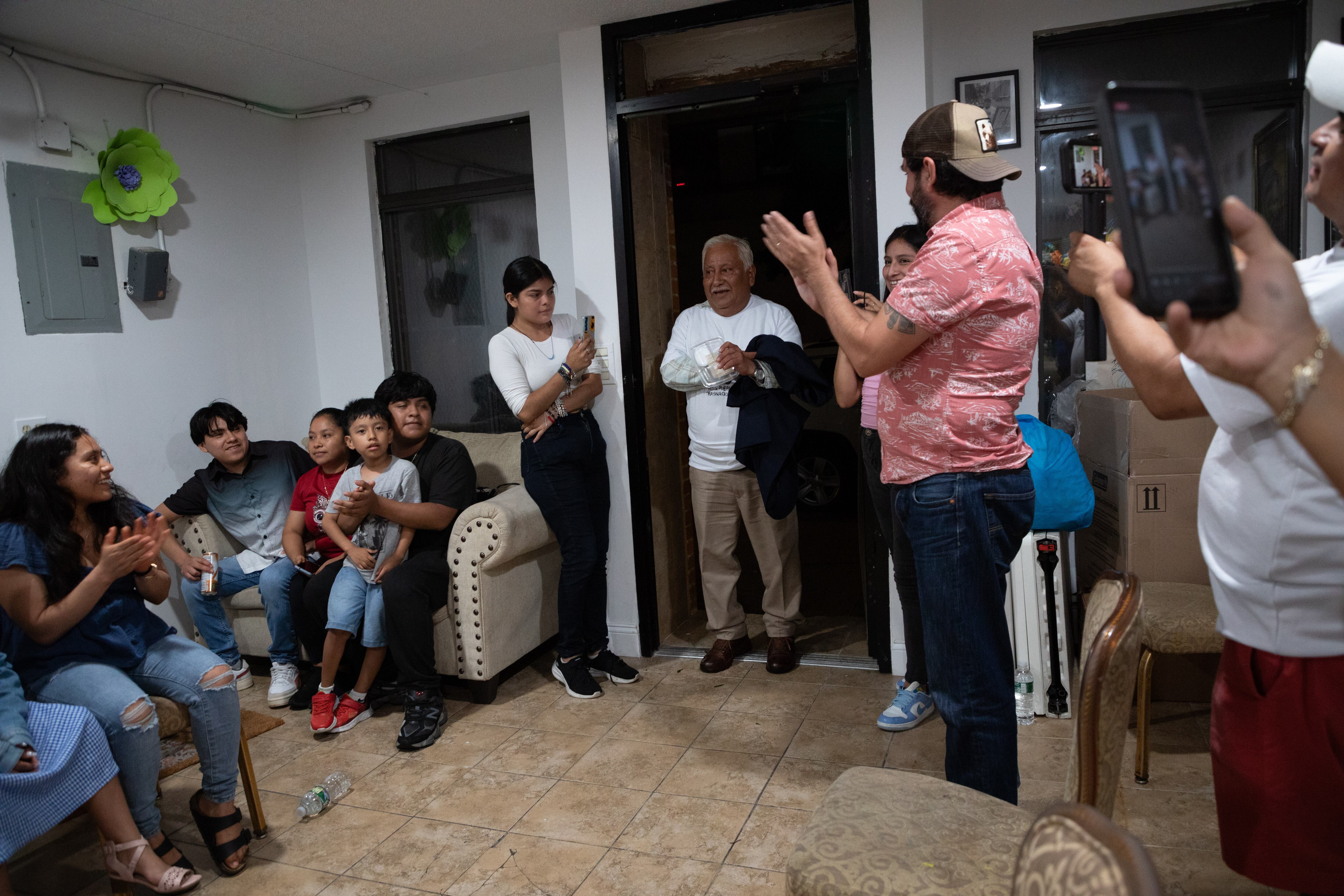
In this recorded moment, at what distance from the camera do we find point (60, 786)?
6.07 ft

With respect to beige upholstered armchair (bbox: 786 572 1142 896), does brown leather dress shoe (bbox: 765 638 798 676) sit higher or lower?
lower

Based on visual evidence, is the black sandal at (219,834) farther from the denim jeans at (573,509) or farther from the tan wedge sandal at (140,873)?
the denim jeans at (573,509)

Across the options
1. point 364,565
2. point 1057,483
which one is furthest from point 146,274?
point 1057,483

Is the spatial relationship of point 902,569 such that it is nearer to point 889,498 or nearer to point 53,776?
point 889,498

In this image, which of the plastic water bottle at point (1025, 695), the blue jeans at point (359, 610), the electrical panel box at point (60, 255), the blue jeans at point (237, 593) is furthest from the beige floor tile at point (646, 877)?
the electrical panel box at point (60, 255)

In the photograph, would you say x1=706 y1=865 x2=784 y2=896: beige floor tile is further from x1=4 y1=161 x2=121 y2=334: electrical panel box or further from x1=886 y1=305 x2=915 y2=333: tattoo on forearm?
x1=4 y1=161 x2=121 y2=334: electrical panel box

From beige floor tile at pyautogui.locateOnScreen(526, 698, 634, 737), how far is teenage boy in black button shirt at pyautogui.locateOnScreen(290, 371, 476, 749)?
1.15ft

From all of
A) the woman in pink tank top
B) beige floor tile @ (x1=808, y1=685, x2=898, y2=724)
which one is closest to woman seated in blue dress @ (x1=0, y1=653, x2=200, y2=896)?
beige floor tile @ (x1=808, y1=685, x2=898, y2=724)

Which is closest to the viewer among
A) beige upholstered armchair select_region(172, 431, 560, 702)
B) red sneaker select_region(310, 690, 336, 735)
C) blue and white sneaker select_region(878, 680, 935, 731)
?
blue and white sneaker select_region(878, 680, 935, 731)

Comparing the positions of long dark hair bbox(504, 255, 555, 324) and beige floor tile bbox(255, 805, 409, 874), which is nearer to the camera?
beige floor tile bbox(255, 805, 409, 874)

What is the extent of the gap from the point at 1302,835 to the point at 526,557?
105 inches

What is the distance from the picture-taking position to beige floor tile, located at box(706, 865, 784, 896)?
1952 millimetres

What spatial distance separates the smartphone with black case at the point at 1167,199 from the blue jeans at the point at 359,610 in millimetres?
2768

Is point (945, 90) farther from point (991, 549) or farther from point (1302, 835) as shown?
point (1302, 835)
